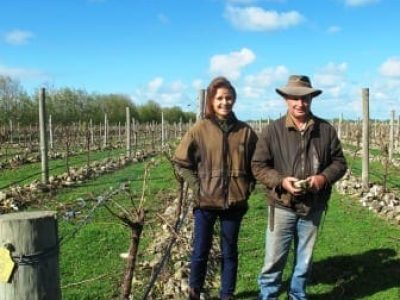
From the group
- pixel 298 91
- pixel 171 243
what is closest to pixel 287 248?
pixel 298 91

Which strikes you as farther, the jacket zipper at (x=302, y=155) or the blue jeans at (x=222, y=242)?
the blue jeans at (x=222, y=242)

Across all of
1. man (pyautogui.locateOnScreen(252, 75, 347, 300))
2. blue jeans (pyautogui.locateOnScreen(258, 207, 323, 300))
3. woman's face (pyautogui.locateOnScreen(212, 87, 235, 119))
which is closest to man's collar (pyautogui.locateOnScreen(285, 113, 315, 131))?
man (pyautogui.locateOnScreen(252, 75, 347, 300))

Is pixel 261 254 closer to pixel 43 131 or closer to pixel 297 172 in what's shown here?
pixel 297 172

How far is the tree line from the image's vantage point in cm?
5138

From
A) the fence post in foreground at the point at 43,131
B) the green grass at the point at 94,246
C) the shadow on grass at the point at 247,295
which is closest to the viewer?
the shadow on grass at the point at 247,295

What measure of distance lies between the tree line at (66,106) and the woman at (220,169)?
37765 millimetres

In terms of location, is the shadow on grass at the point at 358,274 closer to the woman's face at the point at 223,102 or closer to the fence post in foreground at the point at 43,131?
the woman's face at the point at 223,102

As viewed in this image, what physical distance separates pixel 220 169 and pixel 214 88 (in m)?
0.65

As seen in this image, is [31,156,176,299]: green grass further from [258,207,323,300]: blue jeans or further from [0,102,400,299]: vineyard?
[258,207,323,300]: blue jeans

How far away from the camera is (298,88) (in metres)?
4.34

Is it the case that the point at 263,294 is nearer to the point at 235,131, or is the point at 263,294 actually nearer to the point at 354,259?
the point at 235,131

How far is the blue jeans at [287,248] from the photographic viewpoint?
4441mm

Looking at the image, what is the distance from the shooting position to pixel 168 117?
81.4 metres

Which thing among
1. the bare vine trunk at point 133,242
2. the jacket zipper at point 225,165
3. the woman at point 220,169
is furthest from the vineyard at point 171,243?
the jacket zipper at point 225,165
